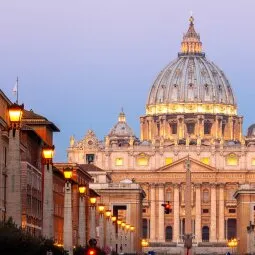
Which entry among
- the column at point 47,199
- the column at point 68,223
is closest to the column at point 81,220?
the column at point 68,223

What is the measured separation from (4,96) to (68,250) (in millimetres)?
13081

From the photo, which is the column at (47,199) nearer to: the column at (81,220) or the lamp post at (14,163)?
the lamp post at (14,163)

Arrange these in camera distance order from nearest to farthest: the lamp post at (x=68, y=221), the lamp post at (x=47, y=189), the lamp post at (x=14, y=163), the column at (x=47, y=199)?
the lamp post at (x=14, y=163) < the lamp post at (x=47, y=189) < the column at (x=47, y=199) < the lamp post at (x=68, y=221)

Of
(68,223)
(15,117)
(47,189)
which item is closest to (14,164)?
(15,117)

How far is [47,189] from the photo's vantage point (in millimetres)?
45312

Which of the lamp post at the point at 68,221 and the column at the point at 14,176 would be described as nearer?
the column at the point at 14,176

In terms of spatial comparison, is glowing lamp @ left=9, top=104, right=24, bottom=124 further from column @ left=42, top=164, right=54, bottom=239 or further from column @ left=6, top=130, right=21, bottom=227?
column @ left=42, top=164, right=54, bottom=239

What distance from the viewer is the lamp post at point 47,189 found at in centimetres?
4434

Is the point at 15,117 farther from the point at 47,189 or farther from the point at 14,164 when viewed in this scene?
the point at 47,189

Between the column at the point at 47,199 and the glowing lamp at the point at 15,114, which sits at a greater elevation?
the glowing lamp at the point at 15,114

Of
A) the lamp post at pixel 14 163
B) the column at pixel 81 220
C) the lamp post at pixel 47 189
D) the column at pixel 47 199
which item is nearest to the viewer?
the lamp post at pixel 14 163

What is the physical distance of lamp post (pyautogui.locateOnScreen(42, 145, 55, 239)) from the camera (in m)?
44.3

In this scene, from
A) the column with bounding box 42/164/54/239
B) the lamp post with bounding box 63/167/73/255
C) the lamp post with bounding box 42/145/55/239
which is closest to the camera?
the lamp post with bounding box 42/145/55/239

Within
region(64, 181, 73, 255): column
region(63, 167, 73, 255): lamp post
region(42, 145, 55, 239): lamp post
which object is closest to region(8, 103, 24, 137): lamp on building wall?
region(42, 145, 55, 239): lamp post
